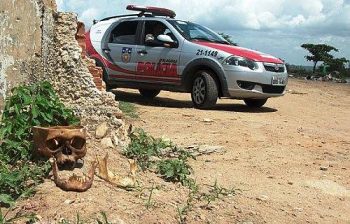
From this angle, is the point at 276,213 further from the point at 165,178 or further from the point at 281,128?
the point at 281,128

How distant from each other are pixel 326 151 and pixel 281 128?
52.6 inches

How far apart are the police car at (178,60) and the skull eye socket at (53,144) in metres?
5.91

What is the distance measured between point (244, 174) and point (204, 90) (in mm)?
4667

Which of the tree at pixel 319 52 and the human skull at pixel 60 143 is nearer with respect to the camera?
the human skull at pixel 60 143

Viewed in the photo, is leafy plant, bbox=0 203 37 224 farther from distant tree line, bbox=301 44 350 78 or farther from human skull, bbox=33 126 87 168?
distant tree line, bbox=301 44 350 78

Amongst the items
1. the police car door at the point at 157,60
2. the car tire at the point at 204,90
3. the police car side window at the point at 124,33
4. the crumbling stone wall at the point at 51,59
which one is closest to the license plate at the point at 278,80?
the car tire at the point at 204,90

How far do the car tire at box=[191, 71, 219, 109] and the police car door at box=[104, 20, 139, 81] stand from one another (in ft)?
4.42

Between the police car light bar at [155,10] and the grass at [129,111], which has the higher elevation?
the police car light bar at [155,10]

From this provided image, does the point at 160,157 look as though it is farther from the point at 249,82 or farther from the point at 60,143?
the point at 249,82

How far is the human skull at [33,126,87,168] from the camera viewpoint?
4312mm

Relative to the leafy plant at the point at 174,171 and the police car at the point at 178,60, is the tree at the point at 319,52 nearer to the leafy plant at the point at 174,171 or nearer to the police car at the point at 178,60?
the police car at the point at 178,60

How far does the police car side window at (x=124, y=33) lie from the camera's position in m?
11.2

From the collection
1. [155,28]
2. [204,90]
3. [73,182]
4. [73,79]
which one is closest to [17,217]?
[73,182]

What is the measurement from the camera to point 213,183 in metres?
5.15
